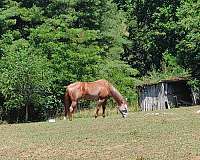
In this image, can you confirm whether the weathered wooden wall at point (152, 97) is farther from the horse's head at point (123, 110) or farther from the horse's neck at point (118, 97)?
the horse's head at point (123, 110)

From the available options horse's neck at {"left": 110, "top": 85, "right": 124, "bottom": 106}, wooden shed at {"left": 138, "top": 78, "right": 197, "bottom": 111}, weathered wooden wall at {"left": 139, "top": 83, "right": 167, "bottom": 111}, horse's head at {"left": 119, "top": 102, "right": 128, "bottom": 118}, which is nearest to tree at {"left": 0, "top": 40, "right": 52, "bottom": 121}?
horse's neck at {"left": 110, "top": 85, "right": 124, "bottom": 106}

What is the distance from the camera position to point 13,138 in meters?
17.4

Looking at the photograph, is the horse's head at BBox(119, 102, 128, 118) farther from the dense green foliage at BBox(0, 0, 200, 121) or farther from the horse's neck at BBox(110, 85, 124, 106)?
the dense green foliage at BBox(0, 0, 200, 121)

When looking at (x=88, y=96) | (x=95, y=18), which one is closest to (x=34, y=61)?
(x=88, y=96)

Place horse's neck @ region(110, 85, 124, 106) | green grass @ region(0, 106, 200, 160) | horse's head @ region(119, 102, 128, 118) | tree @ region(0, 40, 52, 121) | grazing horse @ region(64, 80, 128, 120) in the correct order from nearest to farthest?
green grass @ region(0, 106, 200, 160) → horse's head @ region(119, 102, 128, 118) → horse's neck @ region(110, 85, 124, 106) → grazing horse @ region(64, 80, 128, 120) → tree @ region(0, 40, 52, 121)

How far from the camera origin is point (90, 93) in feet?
84.7

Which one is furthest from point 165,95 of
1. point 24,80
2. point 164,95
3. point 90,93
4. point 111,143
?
point 111,143

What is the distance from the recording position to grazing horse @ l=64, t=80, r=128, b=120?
2509cm

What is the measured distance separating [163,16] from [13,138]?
121 feet

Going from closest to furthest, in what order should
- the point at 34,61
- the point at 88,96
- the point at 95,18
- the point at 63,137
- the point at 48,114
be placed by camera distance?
1. the point at 63,137
2. the point at 88,96
3. the point at 34,61
4. the point at 48,114
5. the point at 95,18

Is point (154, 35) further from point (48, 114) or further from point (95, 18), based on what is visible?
point (48, 114)

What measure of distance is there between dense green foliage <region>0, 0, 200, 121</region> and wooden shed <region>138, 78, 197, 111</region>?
67.2 inches

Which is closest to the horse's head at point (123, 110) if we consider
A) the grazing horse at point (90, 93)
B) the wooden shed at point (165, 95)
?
the grazing horse at point (90, 93)

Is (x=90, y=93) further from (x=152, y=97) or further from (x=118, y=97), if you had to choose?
(x=152, y=97)
